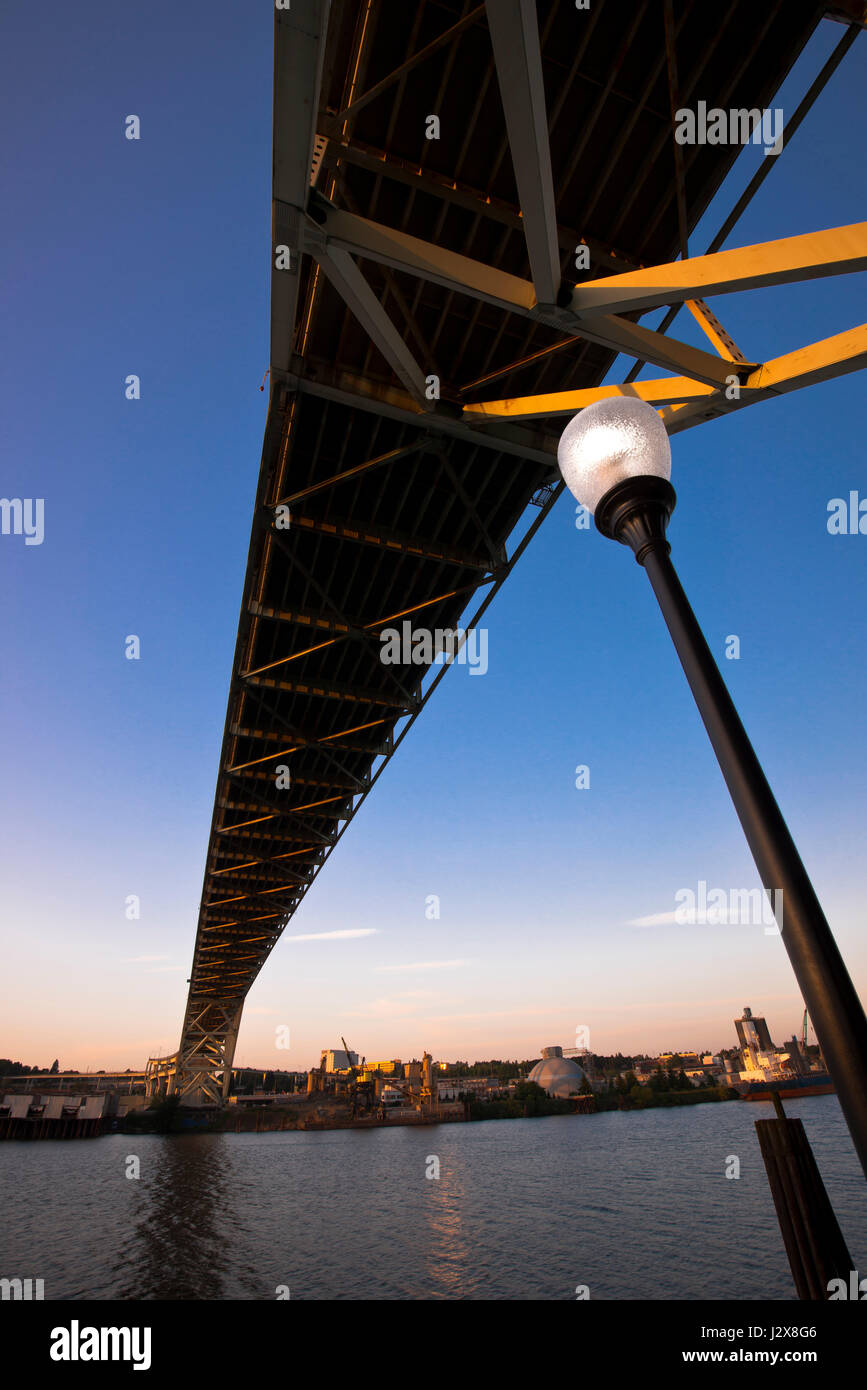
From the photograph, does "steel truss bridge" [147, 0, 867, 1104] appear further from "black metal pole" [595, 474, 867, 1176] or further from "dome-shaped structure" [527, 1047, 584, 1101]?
"dome-shaped structure" [527, 1047, 584, 1101]

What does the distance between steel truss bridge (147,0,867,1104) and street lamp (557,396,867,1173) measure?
5.41ft

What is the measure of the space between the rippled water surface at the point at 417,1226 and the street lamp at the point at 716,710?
16.6 m

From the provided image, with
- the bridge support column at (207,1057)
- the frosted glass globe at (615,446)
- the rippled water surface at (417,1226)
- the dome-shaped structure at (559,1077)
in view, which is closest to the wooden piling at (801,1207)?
the frosted glass globe at (615,446)

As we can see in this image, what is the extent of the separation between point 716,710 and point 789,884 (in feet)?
1.84

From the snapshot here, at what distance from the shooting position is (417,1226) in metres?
21.4

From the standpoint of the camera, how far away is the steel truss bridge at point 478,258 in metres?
4.94

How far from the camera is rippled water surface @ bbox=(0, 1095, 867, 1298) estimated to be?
15.1m

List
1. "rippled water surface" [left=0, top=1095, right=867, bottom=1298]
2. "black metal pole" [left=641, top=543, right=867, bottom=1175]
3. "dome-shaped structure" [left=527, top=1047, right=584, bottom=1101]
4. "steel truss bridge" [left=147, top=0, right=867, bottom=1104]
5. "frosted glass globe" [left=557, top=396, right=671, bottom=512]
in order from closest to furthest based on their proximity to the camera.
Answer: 1. "black metal pole" [left=641, top=543, right=867, bottom=1175]
2. "frosted glass globe" [left=557, top=396, right=671, bottom=512]
3. "steel truss bridge" [left=147, top=0, right=867, bottom=1104]
4. "rippled water surface" [left=0, top=1095, right=867, bottom=1298]
5. "dome-shaped structure" [left=527, top=1047, right=584, bottom=1101]

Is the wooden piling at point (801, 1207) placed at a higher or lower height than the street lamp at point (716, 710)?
lower

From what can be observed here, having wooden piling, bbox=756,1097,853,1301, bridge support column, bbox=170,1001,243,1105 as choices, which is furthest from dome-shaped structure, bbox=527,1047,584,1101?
wooden piling, bbox=756,1097,853,1301

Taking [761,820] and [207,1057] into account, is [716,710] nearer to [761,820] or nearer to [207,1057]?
[761,820]

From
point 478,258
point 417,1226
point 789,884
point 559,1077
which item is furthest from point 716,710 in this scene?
point 559,1077

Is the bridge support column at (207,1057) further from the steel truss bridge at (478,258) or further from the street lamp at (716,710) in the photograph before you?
the street lamp at (716,710)
